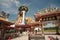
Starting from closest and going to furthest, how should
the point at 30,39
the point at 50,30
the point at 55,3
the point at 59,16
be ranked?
the point at 30,39
the point at 55,3
the point at 59,16
the point at 50,30

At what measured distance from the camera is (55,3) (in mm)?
3992

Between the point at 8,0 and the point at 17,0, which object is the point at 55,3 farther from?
the point at 8,0

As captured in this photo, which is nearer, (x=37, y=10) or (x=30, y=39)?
(x=30, y=39)

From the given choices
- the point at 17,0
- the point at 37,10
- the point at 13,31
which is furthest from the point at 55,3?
the point at 13,31

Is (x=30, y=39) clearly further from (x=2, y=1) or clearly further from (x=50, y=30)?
(x=2, y=1)

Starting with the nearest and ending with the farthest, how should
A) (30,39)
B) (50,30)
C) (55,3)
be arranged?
(30,39), (55,3), (50,30)

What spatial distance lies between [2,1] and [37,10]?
1286mm

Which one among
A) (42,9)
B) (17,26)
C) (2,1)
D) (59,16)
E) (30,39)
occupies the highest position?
(2,1)

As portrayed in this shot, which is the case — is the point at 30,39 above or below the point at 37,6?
below

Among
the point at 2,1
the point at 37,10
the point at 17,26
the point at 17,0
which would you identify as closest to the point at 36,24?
the point at 37,10

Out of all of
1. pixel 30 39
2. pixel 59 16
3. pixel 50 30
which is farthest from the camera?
pixel 50 30

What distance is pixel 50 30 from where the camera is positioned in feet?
15.1

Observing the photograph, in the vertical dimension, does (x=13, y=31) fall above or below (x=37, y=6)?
below

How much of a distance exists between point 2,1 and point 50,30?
210 centimetres
